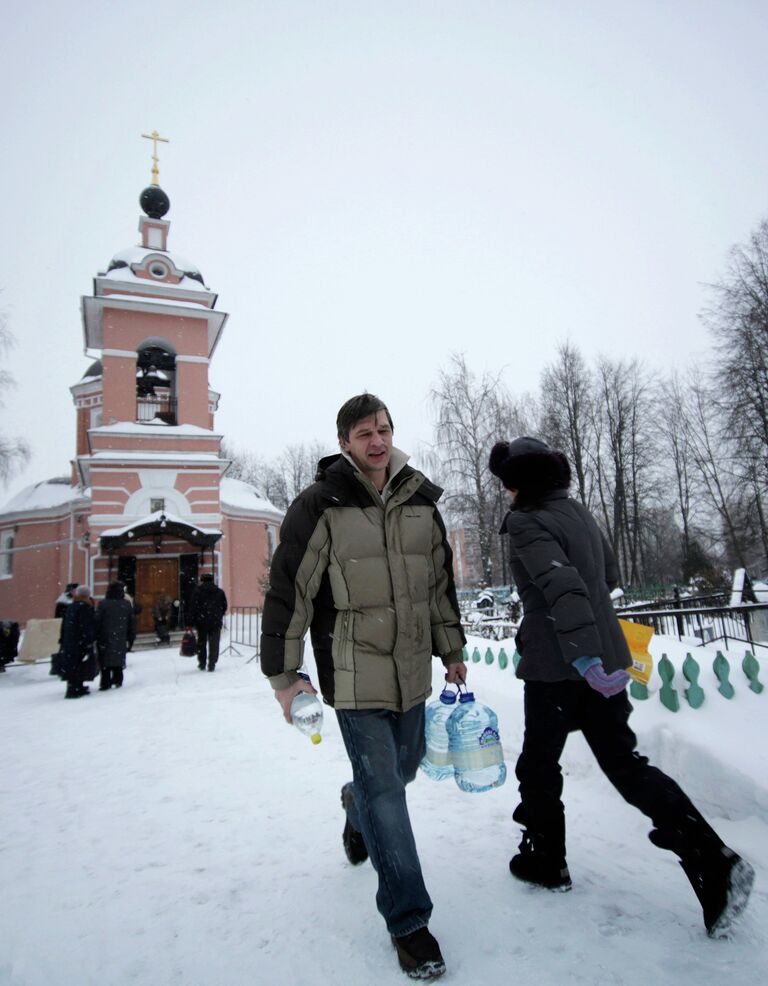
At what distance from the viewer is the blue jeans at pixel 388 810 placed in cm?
206

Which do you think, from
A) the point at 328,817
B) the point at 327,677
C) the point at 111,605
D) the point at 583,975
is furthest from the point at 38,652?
the point at 583,975

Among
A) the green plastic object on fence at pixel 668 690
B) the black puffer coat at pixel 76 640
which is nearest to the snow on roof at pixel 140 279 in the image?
the black puffer coat at pixel 76 640

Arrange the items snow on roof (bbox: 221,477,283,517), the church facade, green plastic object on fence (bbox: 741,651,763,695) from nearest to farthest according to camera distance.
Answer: green plastic object on fence (bbox: 741,651,763,695), the church facade, snow on roof (bbox: 221,477,283,517)

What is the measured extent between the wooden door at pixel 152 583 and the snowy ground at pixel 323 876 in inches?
586

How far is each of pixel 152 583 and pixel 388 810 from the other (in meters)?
18.8

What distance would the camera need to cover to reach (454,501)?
23984 mm

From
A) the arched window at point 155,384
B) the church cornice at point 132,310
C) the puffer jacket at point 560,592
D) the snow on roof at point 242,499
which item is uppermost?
the church cornice at point 132,310

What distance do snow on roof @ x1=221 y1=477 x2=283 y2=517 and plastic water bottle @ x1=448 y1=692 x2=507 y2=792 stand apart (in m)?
26.0

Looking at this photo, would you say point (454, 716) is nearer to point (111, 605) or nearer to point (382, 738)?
point (382, 738)

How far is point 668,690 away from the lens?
355cm

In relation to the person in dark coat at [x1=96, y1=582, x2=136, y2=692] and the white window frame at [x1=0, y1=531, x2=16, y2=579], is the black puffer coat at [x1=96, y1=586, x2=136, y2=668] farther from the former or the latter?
the white window frame at [x1=0, y1=531, x2=16, y2=579]

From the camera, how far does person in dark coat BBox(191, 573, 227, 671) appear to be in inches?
426

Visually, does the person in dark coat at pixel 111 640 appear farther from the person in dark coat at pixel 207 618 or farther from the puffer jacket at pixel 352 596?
the puffer jacket at pixel 352 596

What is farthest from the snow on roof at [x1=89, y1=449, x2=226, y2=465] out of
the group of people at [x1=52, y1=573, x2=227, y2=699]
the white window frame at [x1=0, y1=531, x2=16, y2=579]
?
the white window frame at [x1=0, y1=531, x2=16, y2=579]
